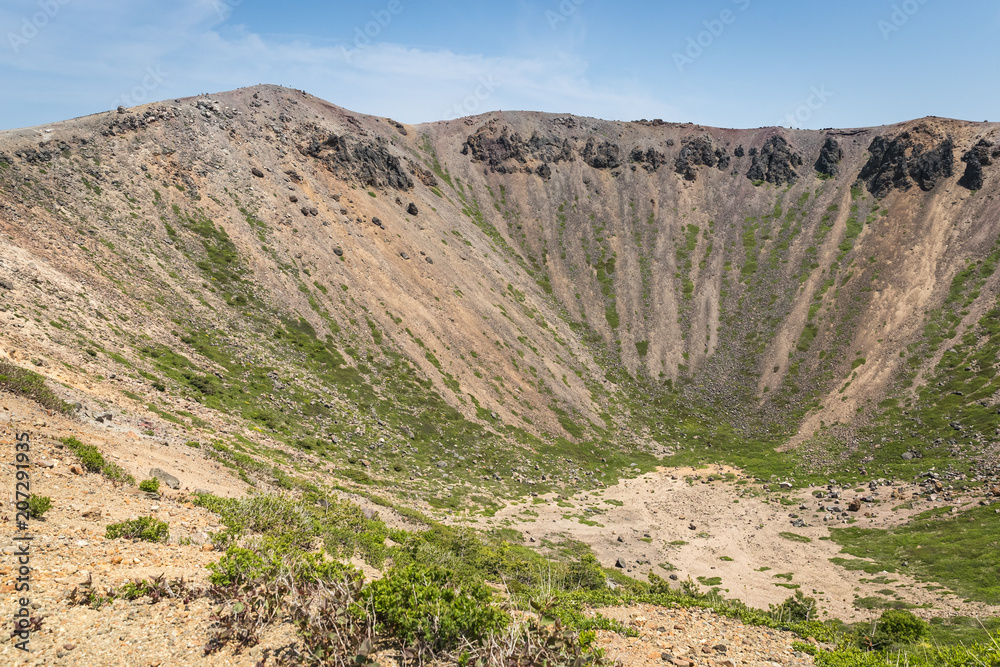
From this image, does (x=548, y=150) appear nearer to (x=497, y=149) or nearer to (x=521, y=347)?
(x=497, y=149)

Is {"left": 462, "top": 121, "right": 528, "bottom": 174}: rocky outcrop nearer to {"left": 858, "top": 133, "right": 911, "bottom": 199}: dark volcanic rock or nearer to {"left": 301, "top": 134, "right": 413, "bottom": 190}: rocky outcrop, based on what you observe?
{"left": 301, "top": 134, "right": 413, "bottom": 190}: rocky outcrop

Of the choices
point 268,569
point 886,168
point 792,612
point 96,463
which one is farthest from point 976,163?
point 96,463

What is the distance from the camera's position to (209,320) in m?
45.7

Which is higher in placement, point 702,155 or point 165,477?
point 702,155

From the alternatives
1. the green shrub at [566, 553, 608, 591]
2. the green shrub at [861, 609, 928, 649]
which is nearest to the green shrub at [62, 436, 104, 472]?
the green shrub at [566, 553, 608, 591]

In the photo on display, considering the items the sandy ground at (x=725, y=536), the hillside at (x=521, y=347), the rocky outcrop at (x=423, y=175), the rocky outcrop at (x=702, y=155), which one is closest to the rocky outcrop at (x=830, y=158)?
the hillside at (x=521, y=347)

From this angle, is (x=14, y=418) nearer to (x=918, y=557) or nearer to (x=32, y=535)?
(x=32, y=535)

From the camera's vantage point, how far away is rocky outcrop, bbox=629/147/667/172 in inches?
4626

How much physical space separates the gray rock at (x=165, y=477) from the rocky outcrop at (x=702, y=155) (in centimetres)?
12442

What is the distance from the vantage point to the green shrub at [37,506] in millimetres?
12461

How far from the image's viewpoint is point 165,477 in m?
19.0

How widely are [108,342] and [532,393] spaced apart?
46.1 meters

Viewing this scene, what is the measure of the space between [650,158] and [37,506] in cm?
12782

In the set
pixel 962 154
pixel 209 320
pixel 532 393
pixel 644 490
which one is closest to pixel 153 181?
pixel 209 320
